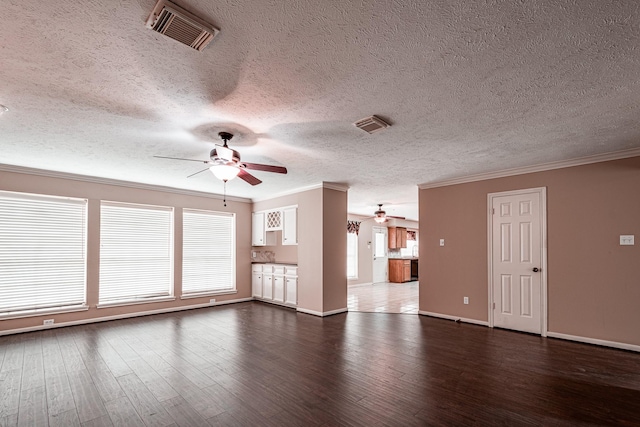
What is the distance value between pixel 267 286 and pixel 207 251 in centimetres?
157

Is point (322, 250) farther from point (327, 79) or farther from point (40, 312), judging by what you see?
point (40, 312)

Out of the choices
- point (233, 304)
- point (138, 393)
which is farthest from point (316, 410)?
point (233, 304)

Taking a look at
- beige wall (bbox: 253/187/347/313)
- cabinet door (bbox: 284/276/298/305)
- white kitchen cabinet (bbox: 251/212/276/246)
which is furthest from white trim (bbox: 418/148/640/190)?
white kitchen cabinet (bbox: 251/212/276/246)

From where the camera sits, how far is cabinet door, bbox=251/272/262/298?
7.73 metres

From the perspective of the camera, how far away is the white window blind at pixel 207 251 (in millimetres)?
6926

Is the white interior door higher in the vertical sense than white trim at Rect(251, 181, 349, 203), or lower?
lower

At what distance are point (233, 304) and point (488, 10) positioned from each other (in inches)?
279

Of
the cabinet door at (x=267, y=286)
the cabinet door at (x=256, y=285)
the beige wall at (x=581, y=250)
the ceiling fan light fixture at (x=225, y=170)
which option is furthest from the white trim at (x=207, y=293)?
the beige wall at (x=581, y=250)

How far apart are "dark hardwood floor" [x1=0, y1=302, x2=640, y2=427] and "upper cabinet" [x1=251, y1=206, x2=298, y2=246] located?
2.26m

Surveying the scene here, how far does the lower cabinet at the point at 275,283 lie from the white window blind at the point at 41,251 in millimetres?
3400

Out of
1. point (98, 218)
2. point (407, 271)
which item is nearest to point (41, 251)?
point (98, 218)

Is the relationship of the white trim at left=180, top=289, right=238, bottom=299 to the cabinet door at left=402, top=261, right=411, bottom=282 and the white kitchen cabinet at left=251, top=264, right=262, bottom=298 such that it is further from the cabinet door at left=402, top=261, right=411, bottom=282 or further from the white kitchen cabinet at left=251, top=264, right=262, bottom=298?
the cabinet door at left=402, top=261, right=411, bottom=282

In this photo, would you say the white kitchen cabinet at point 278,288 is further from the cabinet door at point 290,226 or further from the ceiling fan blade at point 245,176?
the ceiling fan blade at point 245,176

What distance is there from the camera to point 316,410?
263 centimetres
